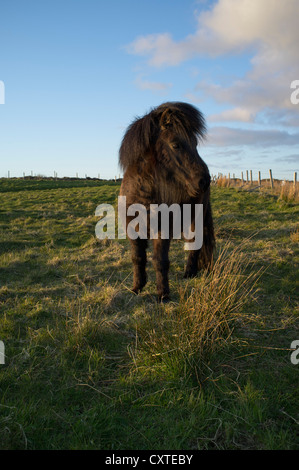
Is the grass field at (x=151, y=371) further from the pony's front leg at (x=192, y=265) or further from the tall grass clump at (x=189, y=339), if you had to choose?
the pony's front leg at (x=192, y=265)

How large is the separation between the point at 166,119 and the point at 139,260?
74.2 inches

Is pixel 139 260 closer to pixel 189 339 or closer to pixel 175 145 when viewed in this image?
pixel 175 145

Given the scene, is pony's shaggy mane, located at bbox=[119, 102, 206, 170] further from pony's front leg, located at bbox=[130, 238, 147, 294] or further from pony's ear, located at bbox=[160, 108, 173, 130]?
pony's front leg, located at bbox=[130, 238, 147, 294]

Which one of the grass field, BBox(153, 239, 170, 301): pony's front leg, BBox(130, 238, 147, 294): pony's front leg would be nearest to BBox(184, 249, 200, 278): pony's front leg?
the grass field

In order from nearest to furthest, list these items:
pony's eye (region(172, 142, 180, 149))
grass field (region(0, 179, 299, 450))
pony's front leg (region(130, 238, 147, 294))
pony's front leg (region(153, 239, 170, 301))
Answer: grass field (region(0, 179, 299, 450)) → pony's eye (region(172, 142, 180, 149)) → pony's front leg (region(153, 239, 170, 301)) → pony's front leg (region(130, 238, 147, 294))

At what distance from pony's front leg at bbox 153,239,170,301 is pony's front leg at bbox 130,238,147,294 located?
13.2 inches

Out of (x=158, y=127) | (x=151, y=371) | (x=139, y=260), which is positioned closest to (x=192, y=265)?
(x=139, y=260)

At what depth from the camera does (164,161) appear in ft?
12.8

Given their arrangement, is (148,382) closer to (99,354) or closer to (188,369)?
(188,369)

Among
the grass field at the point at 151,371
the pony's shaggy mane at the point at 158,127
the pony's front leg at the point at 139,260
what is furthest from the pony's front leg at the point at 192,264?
the pony's shaggy mane at the point at 158,127

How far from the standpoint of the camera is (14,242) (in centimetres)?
868

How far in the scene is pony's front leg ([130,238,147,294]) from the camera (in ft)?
14.4

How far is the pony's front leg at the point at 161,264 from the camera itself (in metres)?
4.07
